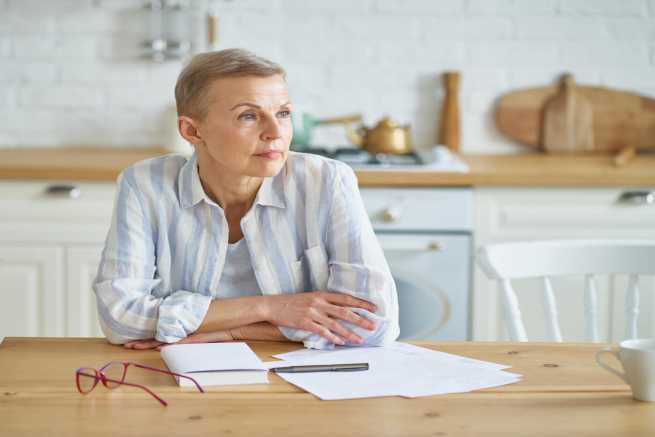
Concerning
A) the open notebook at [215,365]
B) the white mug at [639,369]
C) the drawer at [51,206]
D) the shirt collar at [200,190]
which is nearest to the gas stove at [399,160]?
the drawer at [51,206]

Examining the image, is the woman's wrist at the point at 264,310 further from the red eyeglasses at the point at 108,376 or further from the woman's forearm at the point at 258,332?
the red eyeglasses at the point at 108,376

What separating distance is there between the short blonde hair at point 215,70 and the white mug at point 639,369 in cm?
83

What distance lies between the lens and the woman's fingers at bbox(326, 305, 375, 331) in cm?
181

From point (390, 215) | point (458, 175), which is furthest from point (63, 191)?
point (458, 175)

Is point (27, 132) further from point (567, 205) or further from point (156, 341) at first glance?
point (156, 341)

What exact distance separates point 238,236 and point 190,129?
23 centimetres

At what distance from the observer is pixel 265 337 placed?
1.85 metres

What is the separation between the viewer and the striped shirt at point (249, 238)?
1.92 meters

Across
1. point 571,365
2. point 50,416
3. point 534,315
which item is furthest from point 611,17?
point 50,416

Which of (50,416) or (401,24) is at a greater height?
(401,24)

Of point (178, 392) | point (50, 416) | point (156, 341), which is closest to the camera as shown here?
point (50, 416)

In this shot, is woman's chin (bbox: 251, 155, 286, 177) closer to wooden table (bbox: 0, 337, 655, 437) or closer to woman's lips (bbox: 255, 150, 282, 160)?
woman's lips (bbox: 255, 150, 282, 160)

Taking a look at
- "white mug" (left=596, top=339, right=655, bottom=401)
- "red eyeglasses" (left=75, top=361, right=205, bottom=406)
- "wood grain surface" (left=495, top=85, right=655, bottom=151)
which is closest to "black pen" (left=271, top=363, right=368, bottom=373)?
"red eyeglasses" (left=75, top=361, right=205, bottom=406)

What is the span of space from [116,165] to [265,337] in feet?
5.26
